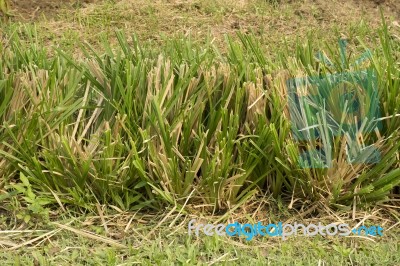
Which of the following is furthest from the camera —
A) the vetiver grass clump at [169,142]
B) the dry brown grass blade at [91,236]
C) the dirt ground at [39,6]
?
the dirt ground at [39,6]

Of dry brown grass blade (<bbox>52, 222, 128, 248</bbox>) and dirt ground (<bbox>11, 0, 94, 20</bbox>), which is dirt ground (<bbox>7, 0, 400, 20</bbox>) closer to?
A: dirt ground (<bbox>11, 0, 94, 20</bbox>)

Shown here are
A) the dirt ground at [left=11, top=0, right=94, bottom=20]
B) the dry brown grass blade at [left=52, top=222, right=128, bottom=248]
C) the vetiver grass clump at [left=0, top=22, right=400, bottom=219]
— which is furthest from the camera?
the dirt ground at [left=11, top=0, right=94, bottom=20]

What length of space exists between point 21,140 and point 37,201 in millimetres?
265

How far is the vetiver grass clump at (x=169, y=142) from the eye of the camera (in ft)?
7.43

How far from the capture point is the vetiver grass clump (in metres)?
2.27

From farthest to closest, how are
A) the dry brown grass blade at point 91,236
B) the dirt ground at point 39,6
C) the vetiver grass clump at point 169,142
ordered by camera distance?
1. the dirt ground at point 39,6
2. the vetiver grass clump at point 169,142
3. the dry brown grass blade at point 91,236

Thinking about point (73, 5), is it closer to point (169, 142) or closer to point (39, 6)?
point (39, 6)

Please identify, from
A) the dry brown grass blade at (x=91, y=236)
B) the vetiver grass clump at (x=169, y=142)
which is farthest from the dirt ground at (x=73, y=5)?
the dry brown grass blade at (x=91, y=236)

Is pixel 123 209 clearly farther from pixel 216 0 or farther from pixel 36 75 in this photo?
Result: pixel 216 0

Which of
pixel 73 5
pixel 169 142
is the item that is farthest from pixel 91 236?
pixel 73 5

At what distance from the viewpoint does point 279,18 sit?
14.1 feet

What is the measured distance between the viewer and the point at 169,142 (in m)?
2.28

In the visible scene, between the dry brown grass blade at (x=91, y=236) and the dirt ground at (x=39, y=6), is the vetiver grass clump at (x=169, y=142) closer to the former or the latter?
the dry brown grass blade at (x=91, y=236)

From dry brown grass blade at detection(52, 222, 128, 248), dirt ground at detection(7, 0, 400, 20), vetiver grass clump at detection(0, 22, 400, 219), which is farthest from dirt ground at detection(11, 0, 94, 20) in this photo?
dry brown grass blade at detection(52, 222, 128, 248)
